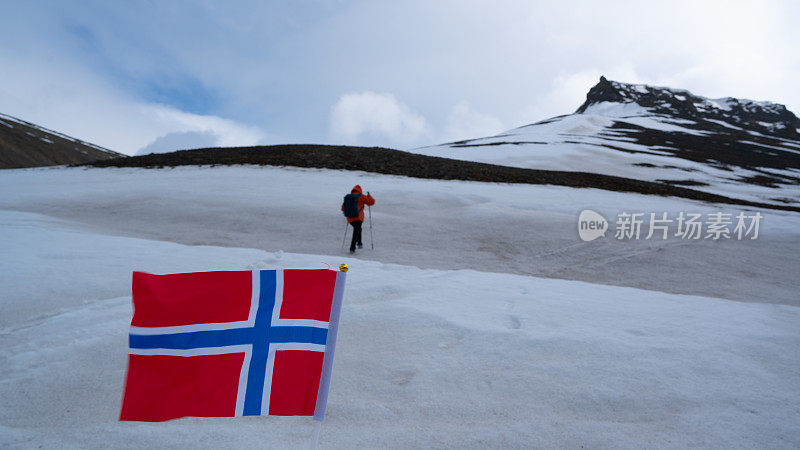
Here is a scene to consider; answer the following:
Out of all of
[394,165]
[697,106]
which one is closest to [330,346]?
[394,165]

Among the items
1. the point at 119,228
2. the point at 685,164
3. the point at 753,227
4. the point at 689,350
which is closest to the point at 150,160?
the point at 119,228

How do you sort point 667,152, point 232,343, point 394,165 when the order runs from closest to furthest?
point 232,343 < point 394,165 < point 667,152

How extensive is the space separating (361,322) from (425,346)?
994 mm

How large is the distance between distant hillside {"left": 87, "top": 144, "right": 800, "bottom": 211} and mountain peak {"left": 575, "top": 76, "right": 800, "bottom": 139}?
8718 cm

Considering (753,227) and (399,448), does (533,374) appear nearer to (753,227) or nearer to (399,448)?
(399,448)

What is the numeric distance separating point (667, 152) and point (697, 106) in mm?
84637

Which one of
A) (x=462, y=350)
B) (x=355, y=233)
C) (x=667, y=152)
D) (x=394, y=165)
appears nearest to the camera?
(x=462, y=350)

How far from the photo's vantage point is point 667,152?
4688 centimetres

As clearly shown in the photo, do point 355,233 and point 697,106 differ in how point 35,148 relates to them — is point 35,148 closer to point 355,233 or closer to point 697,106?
point 355,233

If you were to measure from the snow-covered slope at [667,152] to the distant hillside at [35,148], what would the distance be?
89.4 meters

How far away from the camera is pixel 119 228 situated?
11891mm

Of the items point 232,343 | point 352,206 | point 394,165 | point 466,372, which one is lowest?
point 466,372

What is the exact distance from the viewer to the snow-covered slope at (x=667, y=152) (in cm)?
3353

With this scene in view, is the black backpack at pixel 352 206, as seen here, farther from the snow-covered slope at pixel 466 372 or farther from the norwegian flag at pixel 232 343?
the norwegian flag at pixel 232 343
